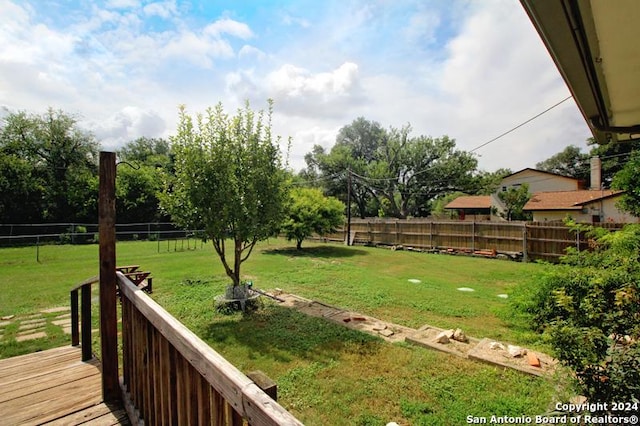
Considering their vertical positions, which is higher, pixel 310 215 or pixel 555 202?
pixel 555 202

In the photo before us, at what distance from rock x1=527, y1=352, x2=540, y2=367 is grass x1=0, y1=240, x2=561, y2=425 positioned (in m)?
0.35

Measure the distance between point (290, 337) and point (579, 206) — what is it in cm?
2272

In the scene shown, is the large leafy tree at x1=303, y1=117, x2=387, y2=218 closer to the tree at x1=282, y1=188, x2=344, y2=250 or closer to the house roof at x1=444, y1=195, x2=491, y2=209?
the house roof at x1=444, y1=195, x2=491, y2=209

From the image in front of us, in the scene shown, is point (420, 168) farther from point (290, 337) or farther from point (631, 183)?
point (290, 337)

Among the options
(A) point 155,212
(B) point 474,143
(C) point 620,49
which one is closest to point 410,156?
(B) point 474,143

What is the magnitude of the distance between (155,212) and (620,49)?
87.4 feet

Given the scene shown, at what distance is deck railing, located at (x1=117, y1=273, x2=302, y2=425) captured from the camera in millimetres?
965

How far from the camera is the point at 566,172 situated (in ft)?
124

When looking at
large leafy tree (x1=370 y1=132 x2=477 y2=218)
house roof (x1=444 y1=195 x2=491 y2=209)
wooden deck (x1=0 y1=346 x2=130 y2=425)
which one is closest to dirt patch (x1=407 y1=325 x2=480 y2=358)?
wooden deck (x1=0 y1=346 x2=130 y2=425)

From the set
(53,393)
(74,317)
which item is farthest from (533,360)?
(74,317)

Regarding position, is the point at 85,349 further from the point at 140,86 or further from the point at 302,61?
the point at 302,61

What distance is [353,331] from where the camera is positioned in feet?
15.9

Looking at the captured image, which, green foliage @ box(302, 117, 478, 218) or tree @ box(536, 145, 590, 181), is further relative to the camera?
tree @ box(536, 145, 590, 181)

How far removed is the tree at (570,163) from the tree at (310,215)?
34717 mm
